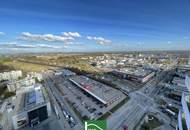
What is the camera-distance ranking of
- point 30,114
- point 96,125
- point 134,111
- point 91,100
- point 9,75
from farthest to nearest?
1. point 9,75
2. point 91,100
3. point 134,111
4. point 30,114
5. point 96,125

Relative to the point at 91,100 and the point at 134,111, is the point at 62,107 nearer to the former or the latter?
the point at 91,100

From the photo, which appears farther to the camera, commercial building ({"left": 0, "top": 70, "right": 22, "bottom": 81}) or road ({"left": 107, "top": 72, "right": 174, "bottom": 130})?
commercial building ({"left": 0, "top": 70, "right": 22, "bottom": 81})

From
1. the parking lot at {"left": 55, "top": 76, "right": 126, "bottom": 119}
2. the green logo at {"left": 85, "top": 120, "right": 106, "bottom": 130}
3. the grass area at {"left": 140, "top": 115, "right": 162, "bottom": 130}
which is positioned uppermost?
the green logo at {"left": 85, "top": 120, "right": 106, "bottom": 130}

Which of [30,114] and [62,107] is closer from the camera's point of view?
[30,114]

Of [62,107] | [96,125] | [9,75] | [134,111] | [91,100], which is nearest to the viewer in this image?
[96,125]

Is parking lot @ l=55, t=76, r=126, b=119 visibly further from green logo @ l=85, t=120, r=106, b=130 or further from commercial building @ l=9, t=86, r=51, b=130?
green logo @ l=85, t=120, r=106, b=130

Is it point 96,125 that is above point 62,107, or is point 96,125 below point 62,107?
above

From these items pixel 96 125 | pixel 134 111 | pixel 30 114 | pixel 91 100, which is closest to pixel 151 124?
pixel 134 111

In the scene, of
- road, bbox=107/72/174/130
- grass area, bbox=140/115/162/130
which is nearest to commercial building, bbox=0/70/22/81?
road, bbox=107/72/174/130

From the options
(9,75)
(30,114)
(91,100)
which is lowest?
(91,100)

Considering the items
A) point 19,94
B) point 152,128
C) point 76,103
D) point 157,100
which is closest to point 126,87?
point 157,100

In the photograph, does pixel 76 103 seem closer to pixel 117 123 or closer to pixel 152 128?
pixel 117 123

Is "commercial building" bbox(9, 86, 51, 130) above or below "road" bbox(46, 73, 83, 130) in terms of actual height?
above
